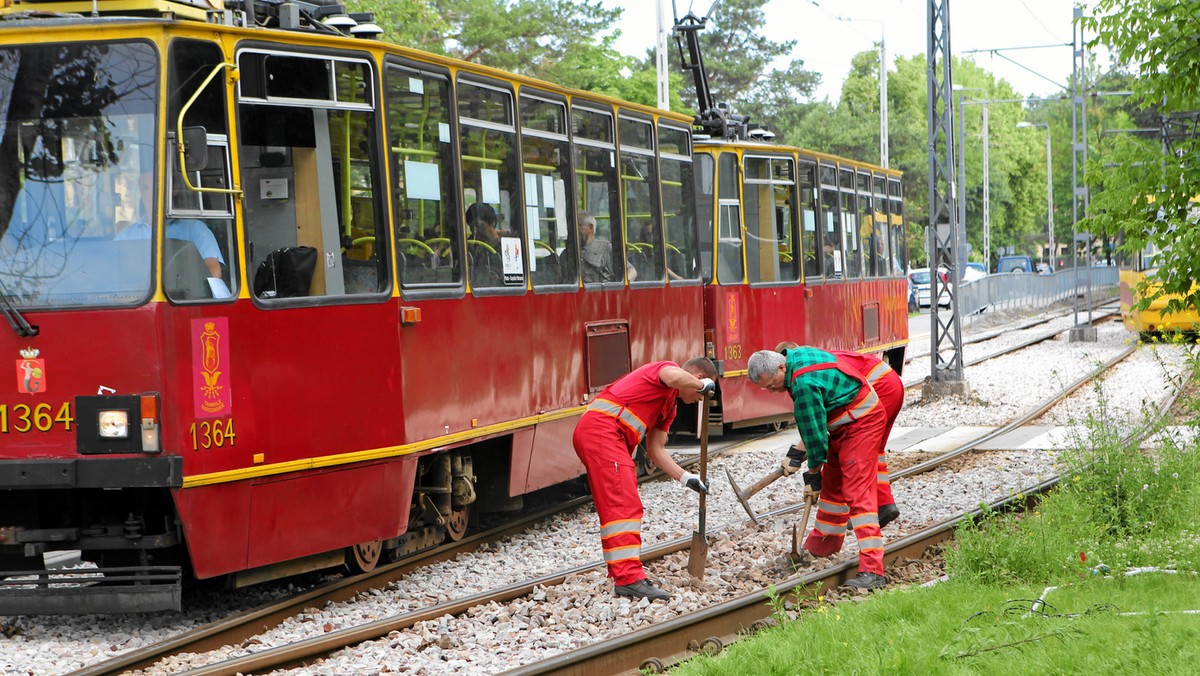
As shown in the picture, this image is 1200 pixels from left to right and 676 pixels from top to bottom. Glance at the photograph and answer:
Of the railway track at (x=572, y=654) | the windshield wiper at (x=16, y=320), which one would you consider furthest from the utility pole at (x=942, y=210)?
the windshield wiper at (x=16, y=320)

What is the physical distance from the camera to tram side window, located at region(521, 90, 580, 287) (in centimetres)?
993

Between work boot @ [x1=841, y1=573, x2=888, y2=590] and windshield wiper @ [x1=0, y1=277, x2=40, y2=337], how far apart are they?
448cm

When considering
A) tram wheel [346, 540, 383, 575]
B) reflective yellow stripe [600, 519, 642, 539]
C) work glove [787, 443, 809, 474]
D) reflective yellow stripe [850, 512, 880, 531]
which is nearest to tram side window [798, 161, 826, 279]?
work glove [787, 443, 809, 474]

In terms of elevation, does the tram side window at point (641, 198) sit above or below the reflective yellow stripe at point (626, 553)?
above

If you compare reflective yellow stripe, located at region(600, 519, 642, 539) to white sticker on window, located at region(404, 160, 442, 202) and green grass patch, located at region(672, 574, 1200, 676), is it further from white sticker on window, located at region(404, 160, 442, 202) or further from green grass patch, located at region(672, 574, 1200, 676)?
white sticker on window, located at region(404, 160, 442, 202)

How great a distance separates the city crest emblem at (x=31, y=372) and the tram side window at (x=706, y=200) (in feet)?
27.9

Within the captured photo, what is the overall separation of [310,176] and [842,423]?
10.7 ft

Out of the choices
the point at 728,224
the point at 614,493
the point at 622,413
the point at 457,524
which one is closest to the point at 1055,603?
the point at 614,493

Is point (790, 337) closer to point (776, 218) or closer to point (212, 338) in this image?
point (776, 218)

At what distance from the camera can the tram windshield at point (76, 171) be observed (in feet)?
23.4

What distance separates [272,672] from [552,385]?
13.8ft

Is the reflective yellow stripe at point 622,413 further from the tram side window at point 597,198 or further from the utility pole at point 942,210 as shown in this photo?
the utility pole at point 942,210

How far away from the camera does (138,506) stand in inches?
296

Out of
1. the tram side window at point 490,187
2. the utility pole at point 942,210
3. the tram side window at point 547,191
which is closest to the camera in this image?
the tram side window at point 490,187
